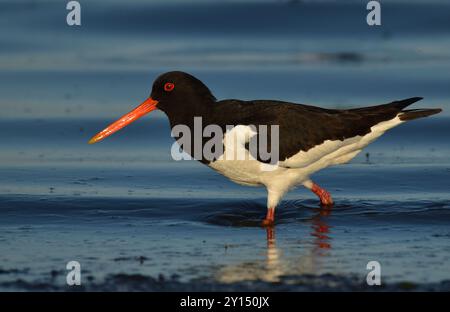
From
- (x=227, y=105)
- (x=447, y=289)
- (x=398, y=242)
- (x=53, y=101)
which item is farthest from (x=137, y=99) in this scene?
(x=447, y=289)

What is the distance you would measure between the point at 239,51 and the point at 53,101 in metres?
3.36

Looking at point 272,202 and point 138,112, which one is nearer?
point 272,202

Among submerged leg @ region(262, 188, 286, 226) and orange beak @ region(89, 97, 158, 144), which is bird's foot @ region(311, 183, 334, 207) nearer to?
submerged leg @ region(262, 188, 286, 226)

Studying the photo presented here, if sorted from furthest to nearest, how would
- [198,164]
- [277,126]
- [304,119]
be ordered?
[198,164], [304,119], [277,126]

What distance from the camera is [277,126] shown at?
900 centimetres

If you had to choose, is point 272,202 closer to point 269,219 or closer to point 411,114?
point 269,219

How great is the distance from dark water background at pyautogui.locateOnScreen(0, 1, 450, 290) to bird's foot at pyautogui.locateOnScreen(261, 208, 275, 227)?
0.36 ft

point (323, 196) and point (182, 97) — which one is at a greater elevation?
point (182, 97)

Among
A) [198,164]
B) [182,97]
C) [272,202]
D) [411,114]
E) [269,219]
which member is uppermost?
[182,97]

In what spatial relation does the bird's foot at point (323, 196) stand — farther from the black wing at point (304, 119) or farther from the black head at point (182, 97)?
the black head at point (182, 97)

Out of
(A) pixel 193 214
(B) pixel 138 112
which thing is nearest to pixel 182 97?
(B) pixel 138 112

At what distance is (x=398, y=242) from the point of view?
820 centimetres

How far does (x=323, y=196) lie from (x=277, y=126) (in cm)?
103

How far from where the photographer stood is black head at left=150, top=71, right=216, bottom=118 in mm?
9156
